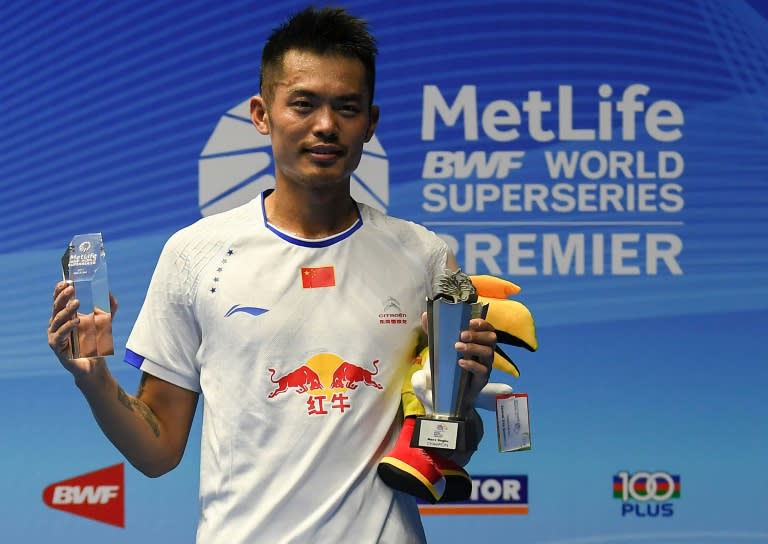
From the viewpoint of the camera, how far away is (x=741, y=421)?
3178mm

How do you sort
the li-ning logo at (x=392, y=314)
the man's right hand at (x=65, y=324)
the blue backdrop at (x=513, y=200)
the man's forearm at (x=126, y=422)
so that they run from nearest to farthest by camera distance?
the man's right hand at (x=65, y=324), the man's forearm at (x=126, y=422), the li-ning logo at (x=392, y=314), the blue backdrop at (x=513, y=200)

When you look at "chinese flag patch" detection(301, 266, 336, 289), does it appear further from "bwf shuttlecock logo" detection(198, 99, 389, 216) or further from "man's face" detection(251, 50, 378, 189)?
"bwf shuttlecock logo" detection(198, 99, 389, 216)

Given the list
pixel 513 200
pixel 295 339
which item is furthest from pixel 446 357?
pixel 513 200

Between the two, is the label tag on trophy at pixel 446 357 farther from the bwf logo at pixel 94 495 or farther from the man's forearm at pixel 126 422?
the bwf logo at pixel 94 495

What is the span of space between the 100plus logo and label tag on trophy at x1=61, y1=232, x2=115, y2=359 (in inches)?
77.4

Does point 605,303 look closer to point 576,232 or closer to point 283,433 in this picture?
point 576,232

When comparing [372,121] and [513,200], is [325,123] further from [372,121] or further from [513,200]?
[513,200]

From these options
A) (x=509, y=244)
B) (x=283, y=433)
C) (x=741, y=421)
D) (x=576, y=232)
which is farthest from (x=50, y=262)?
(x=741, y=421)

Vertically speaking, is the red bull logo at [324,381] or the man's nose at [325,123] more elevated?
the man's nose at [325,123]

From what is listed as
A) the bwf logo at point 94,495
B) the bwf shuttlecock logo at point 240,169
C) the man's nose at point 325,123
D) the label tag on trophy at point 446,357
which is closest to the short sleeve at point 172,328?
the man's nose at point 325,123

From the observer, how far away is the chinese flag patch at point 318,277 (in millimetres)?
1736

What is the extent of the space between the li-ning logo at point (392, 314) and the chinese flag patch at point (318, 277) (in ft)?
0.30

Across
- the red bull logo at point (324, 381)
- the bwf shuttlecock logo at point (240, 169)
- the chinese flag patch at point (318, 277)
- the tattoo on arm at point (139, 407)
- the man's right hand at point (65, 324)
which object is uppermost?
the bwf shuttlecock logo at point (240, 169)

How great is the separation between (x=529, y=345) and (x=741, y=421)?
1576 mm
